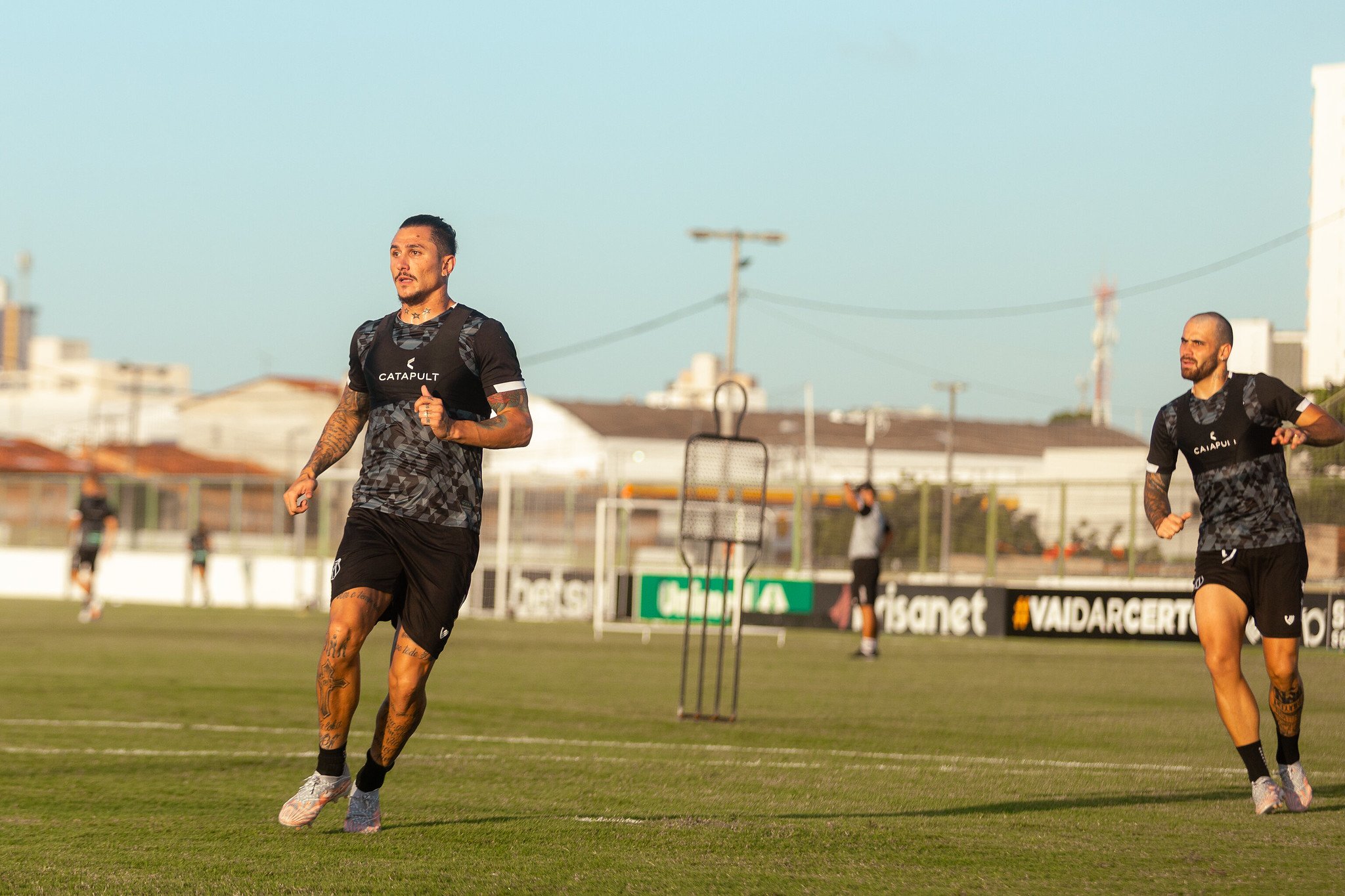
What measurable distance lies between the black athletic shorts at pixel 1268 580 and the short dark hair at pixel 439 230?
3498 mm

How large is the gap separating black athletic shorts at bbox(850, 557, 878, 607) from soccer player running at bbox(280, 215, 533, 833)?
48.4ft

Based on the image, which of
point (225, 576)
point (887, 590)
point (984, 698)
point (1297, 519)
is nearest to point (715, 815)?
point (1297, 519)

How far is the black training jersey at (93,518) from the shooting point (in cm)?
2688

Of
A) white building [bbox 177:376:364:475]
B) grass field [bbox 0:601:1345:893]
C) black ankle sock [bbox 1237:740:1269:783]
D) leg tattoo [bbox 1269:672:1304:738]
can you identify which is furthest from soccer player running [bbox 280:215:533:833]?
white building [bbox 177:376:364:475]

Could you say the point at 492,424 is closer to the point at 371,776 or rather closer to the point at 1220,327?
the point at 371,776

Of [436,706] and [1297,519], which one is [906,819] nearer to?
[1297,519]

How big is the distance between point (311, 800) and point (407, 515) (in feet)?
3.45

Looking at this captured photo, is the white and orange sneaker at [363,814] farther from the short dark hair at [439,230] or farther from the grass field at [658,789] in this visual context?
the short dark hair at [439,230]

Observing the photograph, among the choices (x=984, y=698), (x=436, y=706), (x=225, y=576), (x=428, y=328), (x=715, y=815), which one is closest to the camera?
(x=428, y=328)

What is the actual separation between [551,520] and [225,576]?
985 cm

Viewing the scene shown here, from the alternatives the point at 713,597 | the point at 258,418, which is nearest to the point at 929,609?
the point at 713,597

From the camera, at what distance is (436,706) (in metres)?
12.8

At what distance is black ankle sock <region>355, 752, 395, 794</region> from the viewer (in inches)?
240

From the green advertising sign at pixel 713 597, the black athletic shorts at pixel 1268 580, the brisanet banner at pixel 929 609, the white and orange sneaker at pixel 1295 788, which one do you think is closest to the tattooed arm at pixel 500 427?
the black athletic shorts at pixel 1268 580
